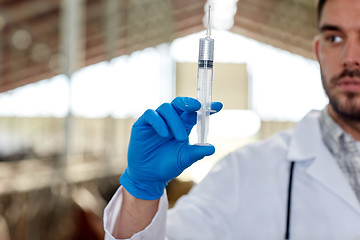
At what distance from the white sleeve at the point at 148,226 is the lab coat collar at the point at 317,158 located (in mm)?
451

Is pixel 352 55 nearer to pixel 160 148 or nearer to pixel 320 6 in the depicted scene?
pixel 320 6

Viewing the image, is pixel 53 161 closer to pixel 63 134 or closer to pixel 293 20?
pixel 63 134

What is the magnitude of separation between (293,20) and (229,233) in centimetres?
847

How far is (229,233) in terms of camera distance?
1290 millimetres

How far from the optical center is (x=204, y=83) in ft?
3.04

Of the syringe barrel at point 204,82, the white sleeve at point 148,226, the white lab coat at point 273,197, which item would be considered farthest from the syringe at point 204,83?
the white lab coat at point 273,197

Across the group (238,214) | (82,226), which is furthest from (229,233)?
(82,226)

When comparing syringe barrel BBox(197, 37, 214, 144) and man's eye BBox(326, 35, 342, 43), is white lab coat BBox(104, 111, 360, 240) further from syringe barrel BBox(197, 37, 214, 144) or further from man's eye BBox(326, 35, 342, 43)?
syringe barrel BBox(197, 37, 214, 144)

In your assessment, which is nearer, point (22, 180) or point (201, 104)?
point (201, 104)

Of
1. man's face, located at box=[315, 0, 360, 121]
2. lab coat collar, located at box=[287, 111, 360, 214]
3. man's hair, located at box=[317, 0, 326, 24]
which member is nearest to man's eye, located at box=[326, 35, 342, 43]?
man's face, located at box=[315, 0, 360, 121]

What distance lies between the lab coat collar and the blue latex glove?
0.46m

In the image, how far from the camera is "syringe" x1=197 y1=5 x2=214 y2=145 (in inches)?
35.3

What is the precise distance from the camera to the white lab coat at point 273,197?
1.19 m

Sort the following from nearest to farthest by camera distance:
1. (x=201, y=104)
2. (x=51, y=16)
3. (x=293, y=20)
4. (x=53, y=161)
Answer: (x=201, y=104) → (x=53, y=161) → (x=51, y=16) → (x=293, y=20)
